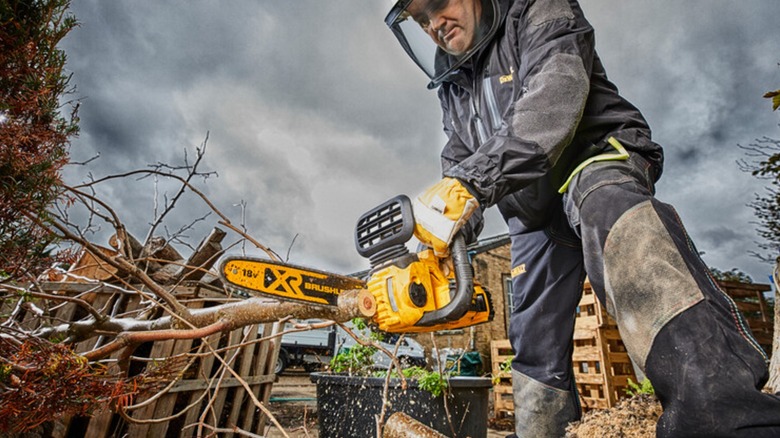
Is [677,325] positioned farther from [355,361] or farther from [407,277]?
[355,361]

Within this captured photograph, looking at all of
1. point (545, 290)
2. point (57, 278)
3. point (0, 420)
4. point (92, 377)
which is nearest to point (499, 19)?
point (545, 290)

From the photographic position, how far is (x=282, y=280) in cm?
153

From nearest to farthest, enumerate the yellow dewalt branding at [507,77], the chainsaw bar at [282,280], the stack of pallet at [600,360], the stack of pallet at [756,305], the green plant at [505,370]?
the chainsaw bar at [282,280]
the yellow dewalt branding at [507,77]
the green plant at [505,370]
the stack of pallet at [600,360]
the stack of pallet at [756,305]

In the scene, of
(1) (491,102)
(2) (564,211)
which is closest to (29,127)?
(1) (491,102)

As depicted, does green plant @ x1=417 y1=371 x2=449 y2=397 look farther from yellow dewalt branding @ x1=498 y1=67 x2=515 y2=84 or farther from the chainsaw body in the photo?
yellow dewalt branding @ x1=498 y1=67 x2=515 y2=84

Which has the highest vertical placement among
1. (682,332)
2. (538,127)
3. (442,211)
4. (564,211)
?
(538,127)

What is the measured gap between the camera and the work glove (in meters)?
1.26

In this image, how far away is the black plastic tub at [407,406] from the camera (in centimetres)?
258

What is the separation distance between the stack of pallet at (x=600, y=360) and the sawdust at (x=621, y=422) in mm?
3347

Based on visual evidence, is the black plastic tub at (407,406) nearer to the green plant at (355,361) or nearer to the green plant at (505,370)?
the green plant at (505,370)

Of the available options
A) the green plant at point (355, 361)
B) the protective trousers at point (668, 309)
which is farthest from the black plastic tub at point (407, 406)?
the protective trousers at point (668, 309)

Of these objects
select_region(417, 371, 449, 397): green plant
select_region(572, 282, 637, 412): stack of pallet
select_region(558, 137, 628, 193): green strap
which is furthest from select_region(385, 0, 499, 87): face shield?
select_region(572, 282, 637, 412): stack of pallet

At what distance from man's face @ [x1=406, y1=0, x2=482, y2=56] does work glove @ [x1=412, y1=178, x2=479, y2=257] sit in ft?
3.69

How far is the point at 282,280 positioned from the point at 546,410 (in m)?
1.31
